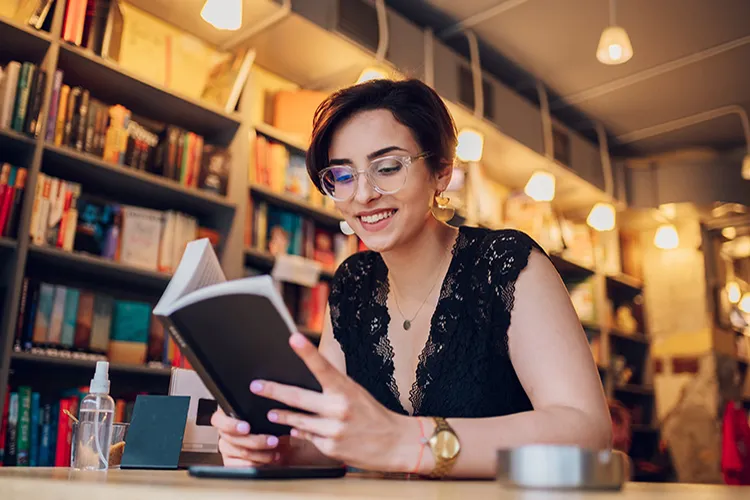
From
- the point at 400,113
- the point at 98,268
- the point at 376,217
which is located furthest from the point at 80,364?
the point at 400,113

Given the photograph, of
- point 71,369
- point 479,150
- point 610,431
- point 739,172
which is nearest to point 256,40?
point 479,150

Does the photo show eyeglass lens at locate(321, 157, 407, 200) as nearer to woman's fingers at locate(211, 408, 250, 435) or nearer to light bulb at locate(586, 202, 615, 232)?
woman's fingers at locate(211, 408, 250, 435)

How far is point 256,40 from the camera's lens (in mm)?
3217

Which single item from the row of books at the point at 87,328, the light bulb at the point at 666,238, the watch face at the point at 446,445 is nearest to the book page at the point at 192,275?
the watch face at the point at 446,445

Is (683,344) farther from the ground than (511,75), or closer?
closer

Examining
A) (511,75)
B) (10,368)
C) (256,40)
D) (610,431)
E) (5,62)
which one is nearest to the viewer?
(610,431)

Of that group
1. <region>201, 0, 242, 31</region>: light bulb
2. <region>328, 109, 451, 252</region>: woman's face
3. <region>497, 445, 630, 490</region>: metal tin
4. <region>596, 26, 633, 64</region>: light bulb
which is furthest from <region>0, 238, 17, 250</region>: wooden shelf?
<region>596, 26, 633, 64</region>: light bulb

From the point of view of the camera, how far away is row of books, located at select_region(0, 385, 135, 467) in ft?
7.50

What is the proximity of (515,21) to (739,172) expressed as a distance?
8.51ft

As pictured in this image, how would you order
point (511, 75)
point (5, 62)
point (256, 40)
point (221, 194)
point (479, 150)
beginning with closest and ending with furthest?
point (5, 62), point (221, 194), point (256, 40), point (479, 150), point (511, 75)

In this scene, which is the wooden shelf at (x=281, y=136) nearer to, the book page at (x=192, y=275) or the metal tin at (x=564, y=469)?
the book page at (x=192, y=275)

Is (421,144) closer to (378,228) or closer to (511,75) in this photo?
(378,228)

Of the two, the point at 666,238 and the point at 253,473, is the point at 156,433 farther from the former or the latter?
the point at 666,238

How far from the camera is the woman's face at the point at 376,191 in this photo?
1443mm
